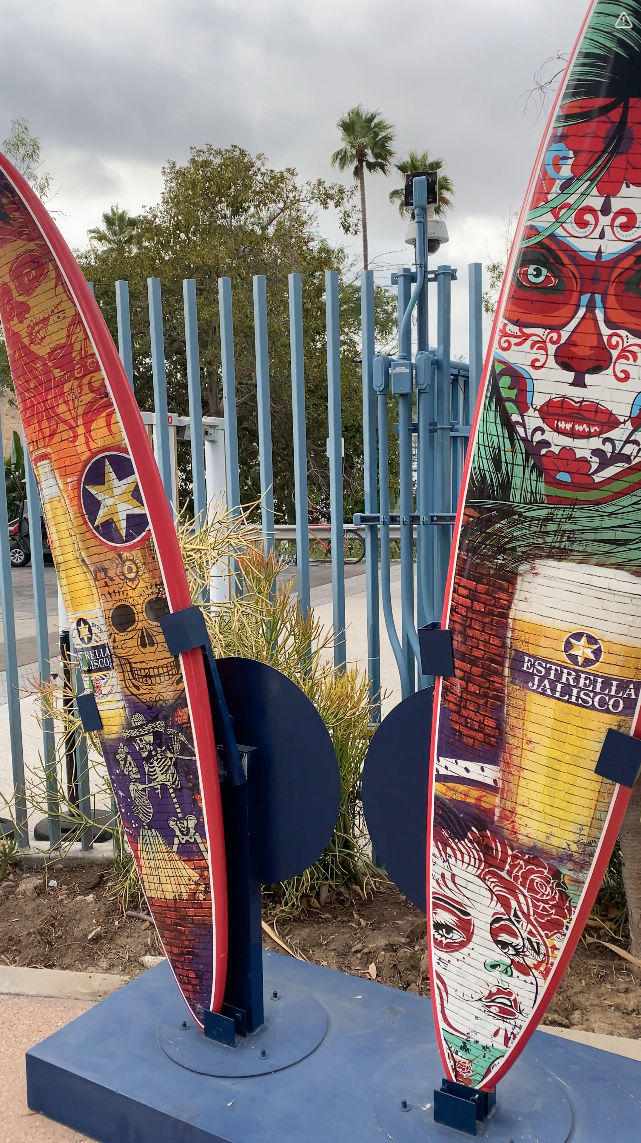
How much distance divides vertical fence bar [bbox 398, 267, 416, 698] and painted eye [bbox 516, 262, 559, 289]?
1.70 m


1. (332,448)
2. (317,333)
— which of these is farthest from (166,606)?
(317,333)

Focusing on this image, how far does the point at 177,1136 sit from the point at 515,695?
3.82ft

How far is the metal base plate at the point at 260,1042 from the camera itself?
6.68 ft

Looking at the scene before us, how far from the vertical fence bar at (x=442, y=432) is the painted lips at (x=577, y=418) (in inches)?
70.5

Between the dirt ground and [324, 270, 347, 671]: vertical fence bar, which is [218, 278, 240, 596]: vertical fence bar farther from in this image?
the dirt ground

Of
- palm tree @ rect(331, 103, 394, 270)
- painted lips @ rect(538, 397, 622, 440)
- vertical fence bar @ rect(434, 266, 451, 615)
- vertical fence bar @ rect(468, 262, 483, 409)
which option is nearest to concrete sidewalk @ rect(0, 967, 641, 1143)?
vertical fence bar @ rect(434, 266, 451, 615)

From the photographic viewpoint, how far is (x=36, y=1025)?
260 cm

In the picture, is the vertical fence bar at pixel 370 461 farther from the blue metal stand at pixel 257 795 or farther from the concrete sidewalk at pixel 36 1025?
the concrete sidewalk at pixel 36 1025

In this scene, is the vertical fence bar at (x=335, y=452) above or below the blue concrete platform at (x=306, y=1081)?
above

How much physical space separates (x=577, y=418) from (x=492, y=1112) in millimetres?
1404

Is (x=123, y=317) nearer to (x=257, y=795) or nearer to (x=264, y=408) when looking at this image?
(x=264, y=408)

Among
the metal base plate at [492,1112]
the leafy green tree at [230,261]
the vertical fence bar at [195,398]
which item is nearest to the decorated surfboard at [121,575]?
the metal base plate at [492,1112]

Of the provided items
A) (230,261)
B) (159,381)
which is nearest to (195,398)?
(159,381)

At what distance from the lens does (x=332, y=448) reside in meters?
3.36
